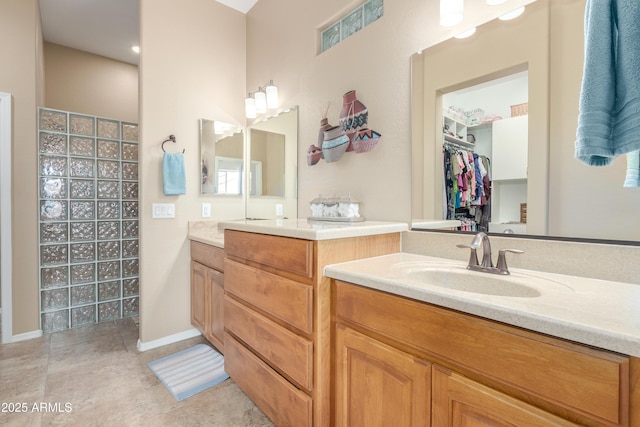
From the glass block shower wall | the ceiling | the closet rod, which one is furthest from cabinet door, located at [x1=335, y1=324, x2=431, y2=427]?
the ceiling

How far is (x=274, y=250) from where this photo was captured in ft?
4.44

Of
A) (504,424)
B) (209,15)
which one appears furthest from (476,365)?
(209,15)

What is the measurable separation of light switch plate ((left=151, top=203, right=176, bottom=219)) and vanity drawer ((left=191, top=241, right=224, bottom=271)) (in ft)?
0.97

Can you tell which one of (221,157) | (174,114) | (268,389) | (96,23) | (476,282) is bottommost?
(268,389)

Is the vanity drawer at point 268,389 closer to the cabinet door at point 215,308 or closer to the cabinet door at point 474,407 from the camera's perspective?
the cabinet door at point 215,308

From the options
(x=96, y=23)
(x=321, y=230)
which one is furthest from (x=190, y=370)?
(x=96, y=23)

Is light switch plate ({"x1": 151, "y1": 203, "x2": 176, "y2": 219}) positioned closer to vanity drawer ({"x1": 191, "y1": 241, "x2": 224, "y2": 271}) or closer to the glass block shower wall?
vanity drawer ({"x1": 191, "y1": 241, "x2": 224, "y2": 271})

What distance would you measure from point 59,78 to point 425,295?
4700 millimetres

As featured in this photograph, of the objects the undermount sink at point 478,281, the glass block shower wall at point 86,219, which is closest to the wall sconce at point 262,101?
the glass block shower wall at point 86,219

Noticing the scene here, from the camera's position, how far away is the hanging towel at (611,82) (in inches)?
28.5

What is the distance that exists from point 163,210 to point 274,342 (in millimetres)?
1559

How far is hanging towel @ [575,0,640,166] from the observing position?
2.38 feet

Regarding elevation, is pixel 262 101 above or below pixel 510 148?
above

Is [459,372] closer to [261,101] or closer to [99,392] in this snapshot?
[99,392]
